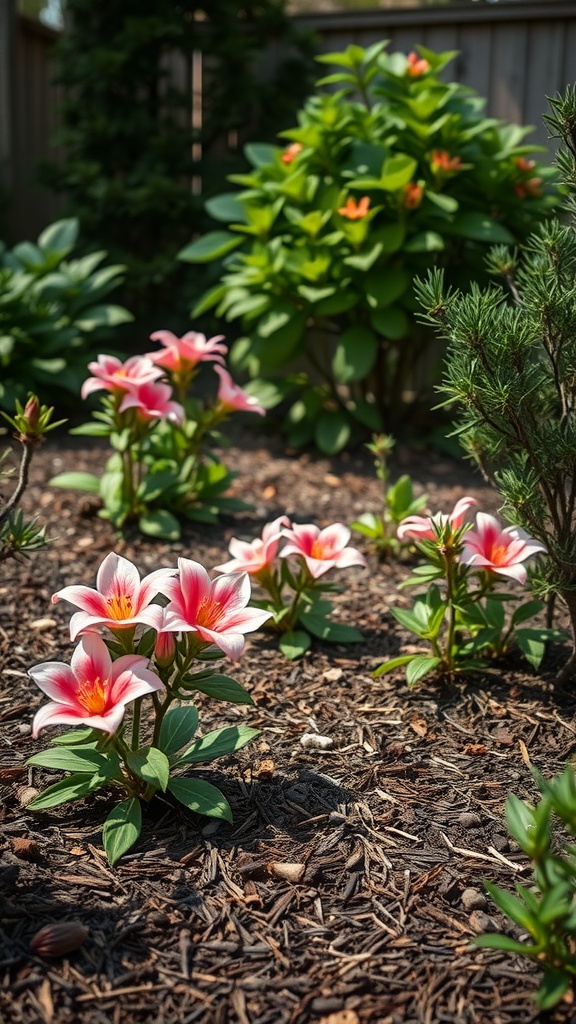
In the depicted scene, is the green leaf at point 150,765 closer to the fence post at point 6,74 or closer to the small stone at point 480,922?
the small stone at point 480,922

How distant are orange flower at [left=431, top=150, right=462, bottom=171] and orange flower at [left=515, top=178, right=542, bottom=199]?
13.7 inches

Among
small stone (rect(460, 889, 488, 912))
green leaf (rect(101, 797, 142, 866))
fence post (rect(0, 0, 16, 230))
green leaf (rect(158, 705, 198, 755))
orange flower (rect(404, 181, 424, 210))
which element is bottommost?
small stone (rect(460, 889, 488, 912))

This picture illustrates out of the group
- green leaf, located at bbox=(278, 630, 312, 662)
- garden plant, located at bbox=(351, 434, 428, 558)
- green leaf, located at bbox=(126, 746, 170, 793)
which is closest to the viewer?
green leaf, located at bbox=(126, 746, 170, 793)

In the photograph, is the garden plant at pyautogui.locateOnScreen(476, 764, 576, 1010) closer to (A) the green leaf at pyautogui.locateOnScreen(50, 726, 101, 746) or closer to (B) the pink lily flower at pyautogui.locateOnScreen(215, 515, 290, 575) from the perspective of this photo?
(A) the green leaf at pyautogui.locateOnScreen(50, 726, 101, 746)

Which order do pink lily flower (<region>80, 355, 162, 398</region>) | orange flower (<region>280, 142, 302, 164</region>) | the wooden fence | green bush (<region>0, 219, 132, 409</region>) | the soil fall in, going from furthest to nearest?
the wooden fence → green bush (<region>0, 219, 132, 409</region>) → orange flower (<region>280, 142, 302, 164</region>) → pink lily flower (<region>80, 355, 162, 398</region>) → the soil

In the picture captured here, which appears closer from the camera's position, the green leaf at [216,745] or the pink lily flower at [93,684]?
the pink lily flower at [93,684]

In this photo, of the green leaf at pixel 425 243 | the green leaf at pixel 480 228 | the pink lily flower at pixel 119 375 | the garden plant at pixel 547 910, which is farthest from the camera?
the green leaf at pixel 480 228

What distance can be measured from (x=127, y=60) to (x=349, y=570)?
362 cm

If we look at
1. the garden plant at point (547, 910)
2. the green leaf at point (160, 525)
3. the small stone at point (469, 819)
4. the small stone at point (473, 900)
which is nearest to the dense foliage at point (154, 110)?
the green leaf at point (160, 525)

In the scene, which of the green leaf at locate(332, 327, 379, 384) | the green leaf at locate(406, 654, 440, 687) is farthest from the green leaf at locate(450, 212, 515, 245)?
the green leaf at locate(406, 654, 440, 687)

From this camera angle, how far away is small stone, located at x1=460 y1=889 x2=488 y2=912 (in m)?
1.62

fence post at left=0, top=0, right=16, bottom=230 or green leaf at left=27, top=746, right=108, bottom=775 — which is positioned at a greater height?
fence post at left=0, top=0, right=16, bottom=230

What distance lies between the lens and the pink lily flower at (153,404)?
9.02 ft

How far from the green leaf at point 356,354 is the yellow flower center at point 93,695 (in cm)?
259
